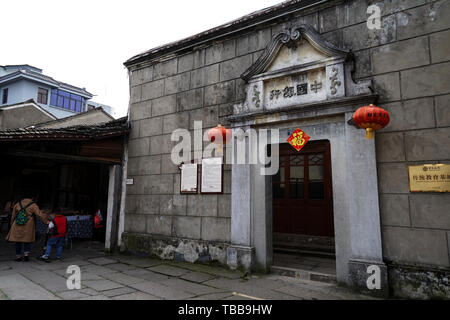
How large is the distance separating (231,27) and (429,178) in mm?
4979

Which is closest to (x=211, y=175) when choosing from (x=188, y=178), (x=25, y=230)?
(x=188, y=178)

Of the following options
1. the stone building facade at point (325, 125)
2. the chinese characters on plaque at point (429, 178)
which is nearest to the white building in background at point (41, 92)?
the stone building facade at point (325, 125)

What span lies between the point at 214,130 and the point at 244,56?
75.1 inches

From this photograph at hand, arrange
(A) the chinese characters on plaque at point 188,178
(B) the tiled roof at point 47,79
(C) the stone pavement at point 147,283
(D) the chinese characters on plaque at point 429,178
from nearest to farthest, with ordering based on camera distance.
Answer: (D) the chinese characters on plaque at point 429,178 → (C) the stone pavement at point 147,283 → (A) the chinese characters on plaque at point 188,178 → (B) the tiled roof at point 47,79

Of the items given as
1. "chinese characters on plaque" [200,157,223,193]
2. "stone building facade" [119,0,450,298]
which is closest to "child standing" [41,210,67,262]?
"stone building facade" [119,0,450,298]

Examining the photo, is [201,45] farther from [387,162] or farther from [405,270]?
[405,270]

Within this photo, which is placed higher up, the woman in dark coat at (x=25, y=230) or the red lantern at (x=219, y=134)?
the red lantern at (x=219, y=134)

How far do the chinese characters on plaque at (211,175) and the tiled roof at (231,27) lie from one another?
3019 millimetres

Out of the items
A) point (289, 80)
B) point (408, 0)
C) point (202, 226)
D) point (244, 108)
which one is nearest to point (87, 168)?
point (202, 226)

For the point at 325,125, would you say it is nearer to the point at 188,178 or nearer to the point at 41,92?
the point at 188,178

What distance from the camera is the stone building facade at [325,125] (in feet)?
14.2

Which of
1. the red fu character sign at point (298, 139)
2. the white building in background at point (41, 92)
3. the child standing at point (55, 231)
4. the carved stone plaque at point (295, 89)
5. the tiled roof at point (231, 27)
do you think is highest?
the white building in background at point (41, 92)

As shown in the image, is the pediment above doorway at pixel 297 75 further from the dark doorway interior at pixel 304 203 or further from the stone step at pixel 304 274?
the stone step at pixel 304 274

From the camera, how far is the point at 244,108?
20.2 ft
